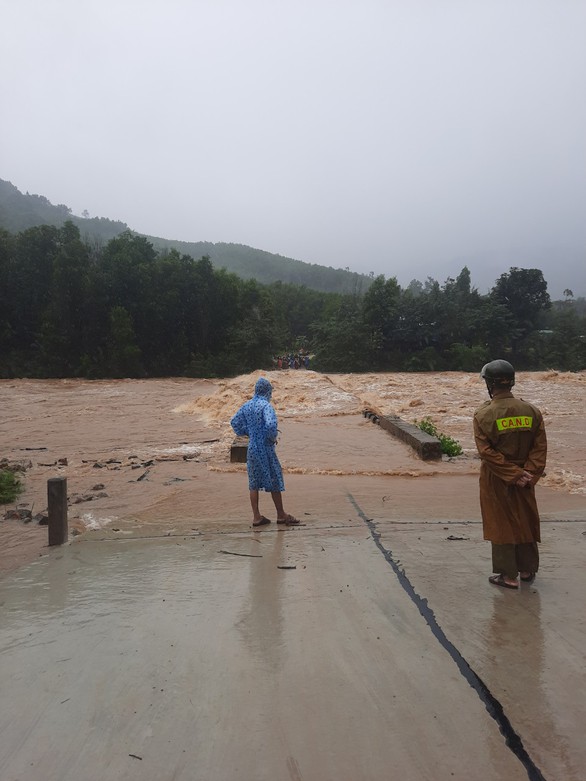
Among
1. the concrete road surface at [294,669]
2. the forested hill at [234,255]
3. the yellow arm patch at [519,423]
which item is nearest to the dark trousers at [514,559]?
the concrete road surface at [294,669]

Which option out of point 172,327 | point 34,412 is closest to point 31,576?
point 34,412

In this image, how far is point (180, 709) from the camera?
243cm

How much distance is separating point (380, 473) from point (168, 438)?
576 cm

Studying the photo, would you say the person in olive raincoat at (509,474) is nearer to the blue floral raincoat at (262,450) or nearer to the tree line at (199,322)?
the blue floral raincoat at (262,450)

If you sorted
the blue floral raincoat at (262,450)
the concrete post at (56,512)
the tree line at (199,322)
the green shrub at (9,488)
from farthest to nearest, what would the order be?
the tree line at (199,322) → the green shrub at (9,488) → the blue floral raincoat at (262,450) → the concrete post at (56,512)

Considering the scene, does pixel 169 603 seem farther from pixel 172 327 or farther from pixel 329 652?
pixel 172 327

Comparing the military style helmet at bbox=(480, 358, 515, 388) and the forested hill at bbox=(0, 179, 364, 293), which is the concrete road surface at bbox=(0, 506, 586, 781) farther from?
the forested hill at bbox=(0, 179, 364, 293)

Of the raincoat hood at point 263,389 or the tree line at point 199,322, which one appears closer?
the raincoat hood at point 263,389

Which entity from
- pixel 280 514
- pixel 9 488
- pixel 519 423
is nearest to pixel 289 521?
pixel 280 514

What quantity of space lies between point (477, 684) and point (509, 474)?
1324mm

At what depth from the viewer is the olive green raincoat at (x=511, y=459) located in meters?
3.52

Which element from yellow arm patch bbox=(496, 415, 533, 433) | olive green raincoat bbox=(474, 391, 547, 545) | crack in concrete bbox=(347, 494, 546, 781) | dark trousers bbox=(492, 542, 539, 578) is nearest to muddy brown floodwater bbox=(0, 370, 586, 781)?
crack in concrete bbox=(347, 494, 546, 781)

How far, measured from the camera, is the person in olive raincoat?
11.5ft

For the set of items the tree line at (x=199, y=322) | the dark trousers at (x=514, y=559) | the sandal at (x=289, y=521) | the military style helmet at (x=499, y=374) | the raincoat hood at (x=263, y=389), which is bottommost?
the sandal at (x=289, y=521)
